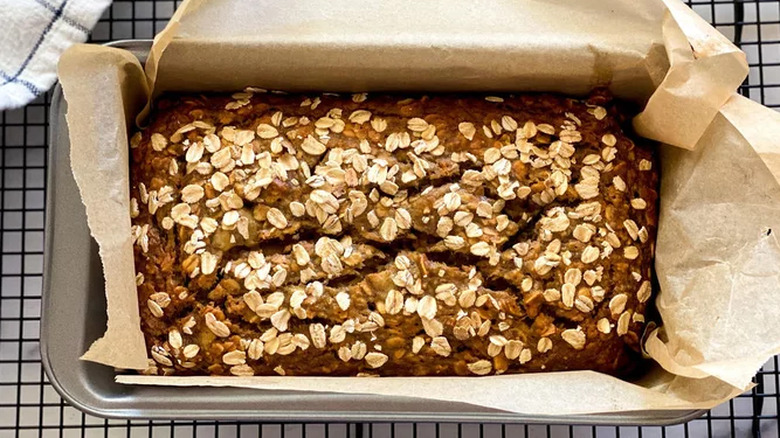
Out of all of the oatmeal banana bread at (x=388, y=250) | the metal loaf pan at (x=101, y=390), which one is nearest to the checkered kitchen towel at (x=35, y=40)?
the metal loaf pan at (x=101, y=390)

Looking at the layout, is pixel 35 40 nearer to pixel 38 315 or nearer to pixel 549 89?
pixel 38 315

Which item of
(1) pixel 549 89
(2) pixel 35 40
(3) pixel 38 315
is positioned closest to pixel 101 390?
(3) pixel 38 315

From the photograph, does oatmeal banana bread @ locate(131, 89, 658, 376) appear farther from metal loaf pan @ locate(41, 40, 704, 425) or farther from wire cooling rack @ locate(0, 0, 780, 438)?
wire cooling rack @ locate(0, 0, 780, 438)

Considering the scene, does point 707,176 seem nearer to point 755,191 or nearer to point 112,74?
point 755,191

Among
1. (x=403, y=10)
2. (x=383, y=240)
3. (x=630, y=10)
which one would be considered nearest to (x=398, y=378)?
(x=383, y=240)

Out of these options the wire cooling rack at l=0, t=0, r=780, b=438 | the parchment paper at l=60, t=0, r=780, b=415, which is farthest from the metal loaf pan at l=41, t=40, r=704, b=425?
the wire cooling rack at l=0, t=0, r=780, b=438

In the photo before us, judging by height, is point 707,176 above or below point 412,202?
above

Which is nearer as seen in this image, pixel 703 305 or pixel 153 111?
pixel 703 305
